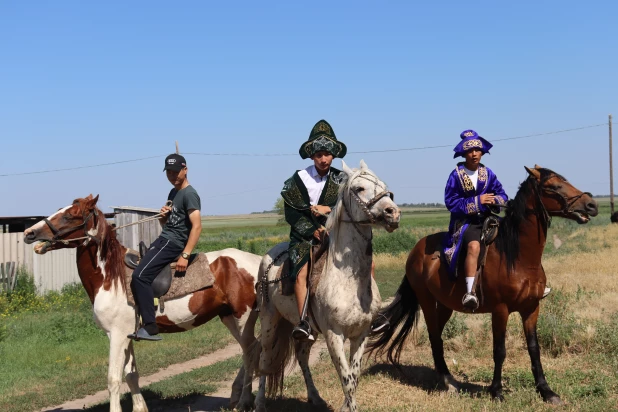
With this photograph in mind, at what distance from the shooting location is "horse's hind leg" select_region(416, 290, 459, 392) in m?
8.28

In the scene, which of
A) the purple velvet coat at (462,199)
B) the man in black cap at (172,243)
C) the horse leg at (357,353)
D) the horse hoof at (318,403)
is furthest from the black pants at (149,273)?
the purple velvet coat at (462,199)

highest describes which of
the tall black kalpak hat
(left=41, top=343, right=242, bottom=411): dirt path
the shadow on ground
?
the tall black kalpak hat

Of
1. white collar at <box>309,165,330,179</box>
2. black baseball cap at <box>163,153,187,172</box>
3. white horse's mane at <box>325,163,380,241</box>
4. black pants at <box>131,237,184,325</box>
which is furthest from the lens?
black baseball cap at <box>163,153,187,172</box>

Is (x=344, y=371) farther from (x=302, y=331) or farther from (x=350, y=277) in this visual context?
(x=350, y=277)

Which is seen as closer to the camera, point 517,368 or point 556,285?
point 517,368

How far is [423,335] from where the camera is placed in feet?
37.1

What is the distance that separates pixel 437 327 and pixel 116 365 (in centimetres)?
422

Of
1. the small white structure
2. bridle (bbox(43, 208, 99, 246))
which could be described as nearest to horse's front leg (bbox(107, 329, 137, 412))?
bridle (bbox(43, 208, 99, 246))

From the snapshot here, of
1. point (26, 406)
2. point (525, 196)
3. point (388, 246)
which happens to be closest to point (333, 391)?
point (525, 196)

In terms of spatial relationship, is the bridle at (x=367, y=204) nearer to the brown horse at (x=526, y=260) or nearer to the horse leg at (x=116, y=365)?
the brown horse at (x=526, y=260)

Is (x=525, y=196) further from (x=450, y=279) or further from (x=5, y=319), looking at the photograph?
(x=5, y=319)

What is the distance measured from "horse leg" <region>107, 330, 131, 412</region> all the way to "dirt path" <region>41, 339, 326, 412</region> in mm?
877

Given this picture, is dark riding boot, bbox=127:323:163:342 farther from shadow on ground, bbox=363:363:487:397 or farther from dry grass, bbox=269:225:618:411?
shadow on ground, bbox=363:363:487:397

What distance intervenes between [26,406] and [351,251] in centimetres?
536
